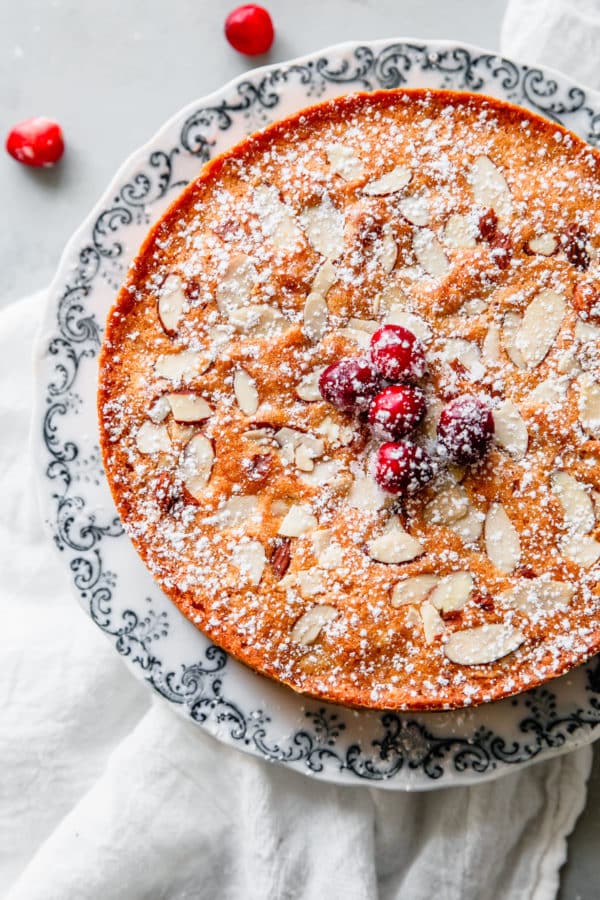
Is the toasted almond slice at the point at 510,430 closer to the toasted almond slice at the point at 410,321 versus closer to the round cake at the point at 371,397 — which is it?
the round cake at the point at 371,397

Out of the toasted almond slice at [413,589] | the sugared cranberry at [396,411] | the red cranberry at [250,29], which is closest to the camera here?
the sugared cranberry at [396,411]

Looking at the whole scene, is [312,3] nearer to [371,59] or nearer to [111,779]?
[371,59]

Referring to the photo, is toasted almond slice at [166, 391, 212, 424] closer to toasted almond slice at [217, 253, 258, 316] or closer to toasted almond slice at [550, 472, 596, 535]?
toasted almond slice at [217, 253, 258, 316]

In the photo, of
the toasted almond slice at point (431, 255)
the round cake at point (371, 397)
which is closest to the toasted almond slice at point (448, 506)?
the round cake at point (371, 397)

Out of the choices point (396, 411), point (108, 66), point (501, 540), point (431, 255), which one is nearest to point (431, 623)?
point (501, 540)

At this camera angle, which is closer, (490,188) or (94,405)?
(490,188)

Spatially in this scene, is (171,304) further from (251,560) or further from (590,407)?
(590,407)
